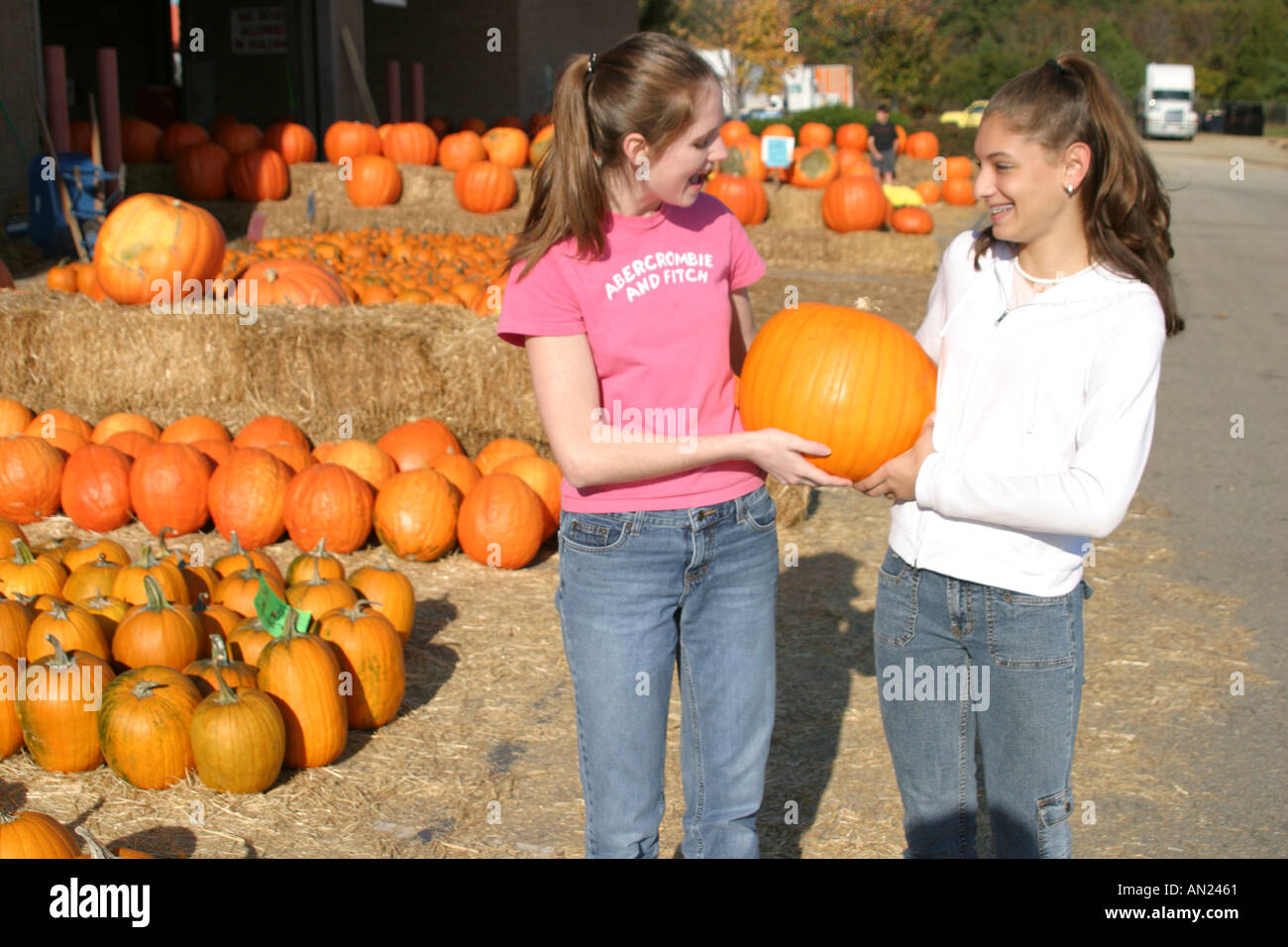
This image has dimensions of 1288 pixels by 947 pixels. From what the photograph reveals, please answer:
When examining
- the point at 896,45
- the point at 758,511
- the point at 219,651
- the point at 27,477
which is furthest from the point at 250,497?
the point at 896,45

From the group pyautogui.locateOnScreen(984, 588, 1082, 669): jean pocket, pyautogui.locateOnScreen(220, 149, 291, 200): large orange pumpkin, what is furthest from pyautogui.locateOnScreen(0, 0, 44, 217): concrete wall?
pyautogui.locateOnScreen(984, 588, 1082, 669): jean pocket

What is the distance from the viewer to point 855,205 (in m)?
14.5

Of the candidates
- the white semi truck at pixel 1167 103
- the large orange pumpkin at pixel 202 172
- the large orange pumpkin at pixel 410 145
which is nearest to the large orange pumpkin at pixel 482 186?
the large orange pumpkin at pixel 410 145

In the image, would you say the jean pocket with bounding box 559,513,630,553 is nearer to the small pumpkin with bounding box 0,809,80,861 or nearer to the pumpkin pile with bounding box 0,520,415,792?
the small pumpkin with bounding box 0,809,80,861

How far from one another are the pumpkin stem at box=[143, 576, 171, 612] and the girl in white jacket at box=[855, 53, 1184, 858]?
229 cm

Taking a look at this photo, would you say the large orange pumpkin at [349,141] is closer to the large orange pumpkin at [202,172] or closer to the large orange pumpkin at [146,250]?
the large orange pumpkin at [202,172]

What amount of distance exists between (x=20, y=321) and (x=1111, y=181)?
5.74 metres

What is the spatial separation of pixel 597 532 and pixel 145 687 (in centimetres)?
178

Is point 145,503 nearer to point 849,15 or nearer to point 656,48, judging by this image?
point 656,48

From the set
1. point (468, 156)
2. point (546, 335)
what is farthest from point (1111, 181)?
point (468, 156)

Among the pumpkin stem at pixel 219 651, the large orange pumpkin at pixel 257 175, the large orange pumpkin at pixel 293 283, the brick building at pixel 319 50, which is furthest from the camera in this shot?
the brick building at pixel 319 50

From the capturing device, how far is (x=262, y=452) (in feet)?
17.4

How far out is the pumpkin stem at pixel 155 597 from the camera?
3588 mm

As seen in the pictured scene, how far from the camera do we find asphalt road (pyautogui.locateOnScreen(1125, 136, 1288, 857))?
3.45 m
